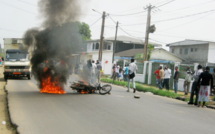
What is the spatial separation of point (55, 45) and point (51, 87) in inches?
78.4

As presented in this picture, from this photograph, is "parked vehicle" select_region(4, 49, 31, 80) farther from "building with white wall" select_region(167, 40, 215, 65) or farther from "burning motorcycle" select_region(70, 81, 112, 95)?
"building with white wall" select_region(167, 40, 215, 65)

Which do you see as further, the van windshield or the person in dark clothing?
the van windshield

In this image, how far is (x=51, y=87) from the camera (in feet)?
40.3

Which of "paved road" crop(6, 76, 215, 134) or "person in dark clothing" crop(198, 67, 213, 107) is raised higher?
"person in dark clothing" crop(198, 67, 213, 107)

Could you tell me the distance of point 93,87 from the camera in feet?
40.5

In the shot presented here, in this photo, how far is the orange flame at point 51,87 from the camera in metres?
12.2

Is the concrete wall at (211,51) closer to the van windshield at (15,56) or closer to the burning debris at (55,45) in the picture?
A: the van windshield at (15,56)

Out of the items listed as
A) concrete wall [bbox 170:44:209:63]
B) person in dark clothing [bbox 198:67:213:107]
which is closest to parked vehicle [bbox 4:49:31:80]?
person in dark clothing [bbox 198:67:213:107]

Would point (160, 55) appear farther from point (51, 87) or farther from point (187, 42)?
point (51, 87)

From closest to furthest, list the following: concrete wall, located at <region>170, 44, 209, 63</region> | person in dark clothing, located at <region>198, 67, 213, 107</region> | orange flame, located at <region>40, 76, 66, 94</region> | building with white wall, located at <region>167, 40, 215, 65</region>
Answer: person in dark clothing, located at <region>198, 67, 213, 107</region> → orange flame, located at <region>40, 76, 66, 94</region> → building with white wall, located at <region>167, 40, 215, 65</region> → concrete wall, located at <region>170, 44, 209, 63</region>

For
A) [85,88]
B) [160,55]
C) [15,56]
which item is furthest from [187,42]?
[85,88]

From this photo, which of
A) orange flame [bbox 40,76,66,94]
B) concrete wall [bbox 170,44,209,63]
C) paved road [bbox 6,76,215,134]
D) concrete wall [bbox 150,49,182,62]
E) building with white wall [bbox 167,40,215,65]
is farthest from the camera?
concrete wall [bbox 150,49,182,62]

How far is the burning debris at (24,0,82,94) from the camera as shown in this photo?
12.3 m

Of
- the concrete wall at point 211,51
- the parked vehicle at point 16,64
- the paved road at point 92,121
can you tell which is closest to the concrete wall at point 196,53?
the concrete wall at point 211,51
